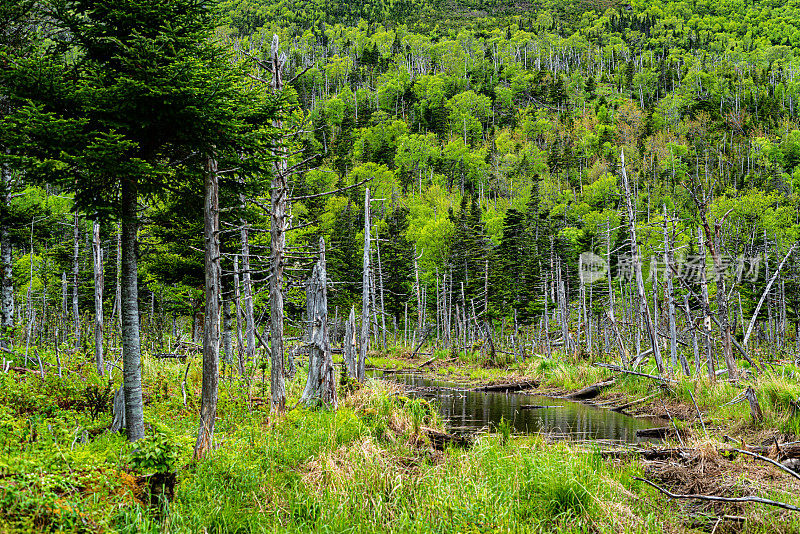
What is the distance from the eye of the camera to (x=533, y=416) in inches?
577

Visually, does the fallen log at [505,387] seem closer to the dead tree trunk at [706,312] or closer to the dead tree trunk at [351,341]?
the dead tree trunk at [351,341]

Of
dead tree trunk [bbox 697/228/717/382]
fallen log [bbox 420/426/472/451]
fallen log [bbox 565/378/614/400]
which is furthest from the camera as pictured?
fallen log [bbox 565/378/614/400]

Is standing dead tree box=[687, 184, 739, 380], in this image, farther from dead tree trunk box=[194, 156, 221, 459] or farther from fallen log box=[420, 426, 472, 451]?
dead tree trunk box=[194, 156, 221, 459]

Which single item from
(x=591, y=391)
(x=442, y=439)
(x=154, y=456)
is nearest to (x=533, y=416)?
(x=591, y=391)

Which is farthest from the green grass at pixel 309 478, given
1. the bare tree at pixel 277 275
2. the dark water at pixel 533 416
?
the dark water at pixel 533 416

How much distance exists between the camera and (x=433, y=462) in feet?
25.8

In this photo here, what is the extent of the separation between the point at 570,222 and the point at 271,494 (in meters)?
62.7

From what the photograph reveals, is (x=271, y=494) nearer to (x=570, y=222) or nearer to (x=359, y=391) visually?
(x=359, y=391)

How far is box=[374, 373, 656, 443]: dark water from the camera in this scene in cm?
1188

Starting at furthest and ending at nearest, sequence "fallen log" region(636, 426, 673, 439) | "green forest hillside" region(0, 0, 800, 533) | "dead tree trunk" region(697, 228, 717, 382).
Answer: "fallen log" region(636, 426, 673, 439) → "dead tree trunk" region(697, 228, 717, 382) → "green forest hillside" region(0, 0, 800, 533)

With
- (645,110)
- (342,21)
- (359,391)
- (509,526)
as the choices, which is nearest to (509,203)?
(645,110)

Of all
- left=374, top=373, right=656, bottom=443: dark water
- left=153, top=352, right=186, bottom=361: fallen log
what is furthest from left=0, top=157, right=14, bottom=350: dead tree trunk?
left=374, top=373, right=656, bottom=443: dark water

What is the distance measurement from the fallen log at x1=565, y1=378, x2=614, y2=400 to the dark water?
793 millimetres

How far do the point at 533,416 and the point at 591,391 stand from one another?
5.25 metres
